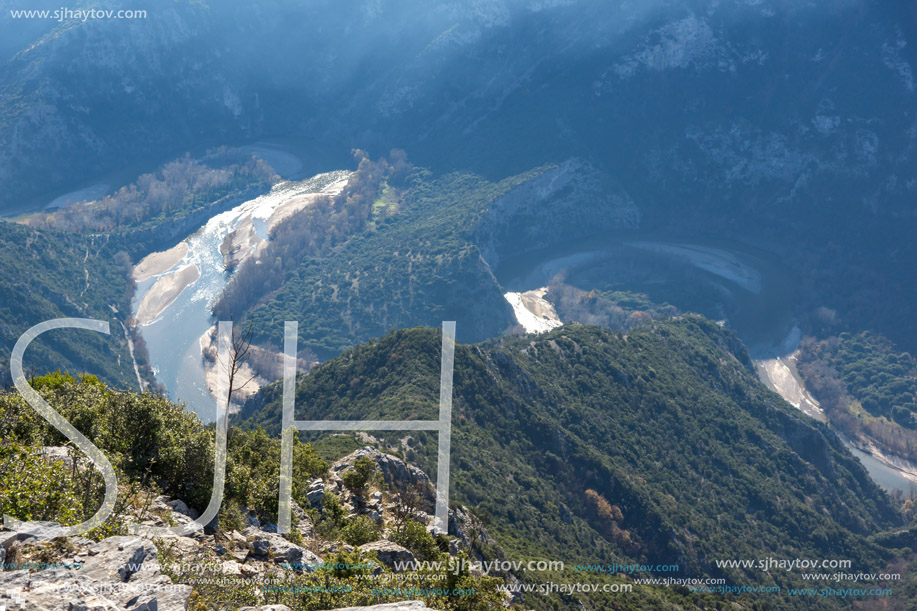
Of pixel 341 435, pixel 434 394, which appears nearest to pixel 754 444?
pixel 434 394

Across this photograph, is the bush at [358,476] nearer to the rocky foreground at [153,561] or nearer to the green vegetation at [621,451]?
the rocky foreground at [153,561]

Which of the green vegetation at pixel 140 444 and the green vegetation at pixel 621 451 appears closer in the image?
the green vegetation at pixel 140 444

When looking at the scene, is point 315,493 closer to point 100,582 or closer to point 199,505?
point 199,505

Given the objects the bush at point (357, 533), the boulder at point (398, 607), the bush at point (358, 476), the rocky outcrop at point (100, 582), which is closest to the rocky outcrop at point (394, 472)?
the bush at point (358, 476)

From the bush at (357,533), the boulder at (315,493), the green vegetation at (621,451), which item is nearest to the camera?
the bush at (357,533)

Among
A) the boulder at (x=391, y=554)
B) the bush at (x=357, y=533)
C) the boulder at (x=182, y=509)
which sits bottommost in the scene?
the boulder at (x=391, y=554)

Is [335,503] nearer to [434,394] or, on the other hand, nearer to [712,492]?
[434,394]

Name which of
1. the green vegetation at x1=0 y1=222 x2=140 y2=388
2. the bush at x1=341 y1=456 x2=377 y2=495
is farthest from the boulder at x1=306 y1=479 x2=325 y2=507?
the green vegetation at x1=0 y1=222 x2=140 y2=388

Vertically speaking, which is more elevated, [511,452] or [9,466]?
[511,452]

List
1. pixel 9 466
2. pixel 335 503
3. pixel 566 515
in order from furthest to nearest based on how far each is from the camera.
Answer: pixel 566 515
pixel 335 503
pixel 9 466
